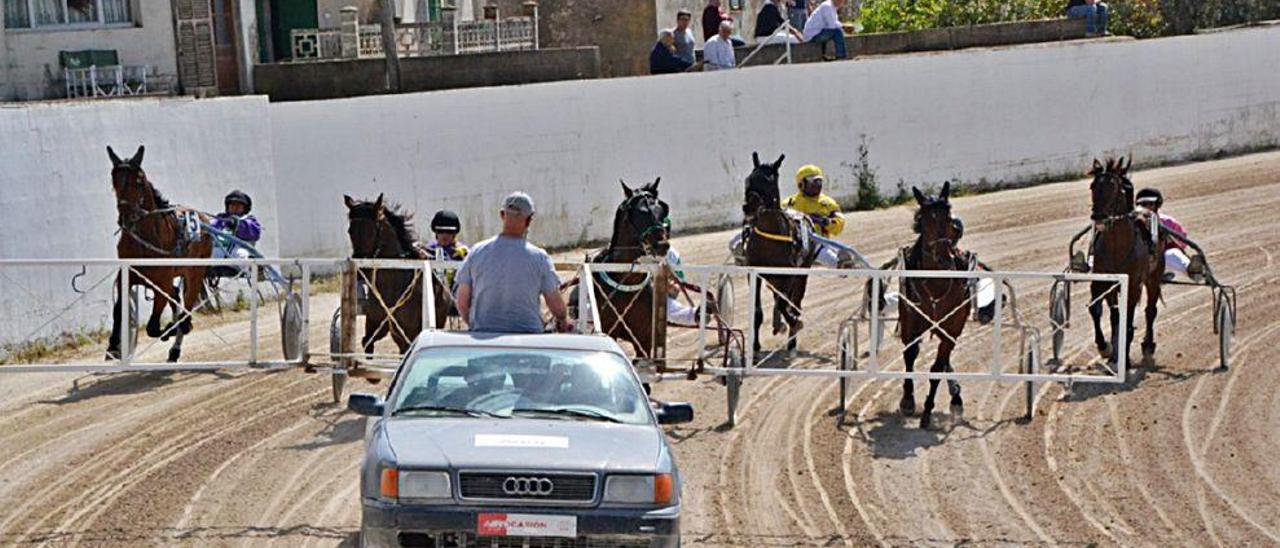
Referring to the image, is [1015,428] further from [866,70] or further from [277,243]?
[866,70]

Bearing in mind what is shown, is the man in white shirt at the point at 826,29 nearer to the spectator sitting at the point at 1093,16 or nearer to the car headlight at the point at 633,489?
the spectator sitting at the point at 1093,16

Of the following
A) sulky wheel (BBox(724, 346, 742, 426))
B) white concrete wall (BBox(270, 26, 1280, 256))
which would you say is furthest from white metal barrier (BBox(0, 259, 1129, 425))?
white concrete wall (BBox(270, 26, 1280, 256))

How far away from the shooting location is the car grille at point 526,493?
9.21 meters

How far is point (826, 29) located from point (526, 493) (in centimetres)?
2199

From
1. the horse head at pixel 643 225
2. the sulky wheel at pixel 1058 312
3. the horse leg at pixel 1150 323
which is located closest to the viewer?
the horse head at pixel 643 225

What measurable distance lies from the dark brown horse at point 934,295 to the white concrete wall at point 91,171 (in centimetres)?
818

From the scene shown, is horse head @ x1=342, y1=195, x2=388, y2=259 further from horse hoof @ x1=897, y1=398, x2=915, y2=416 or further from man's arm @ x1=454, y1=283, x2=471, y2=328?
horse hoof @ x1=897, y1=398, x2=915, y2=416

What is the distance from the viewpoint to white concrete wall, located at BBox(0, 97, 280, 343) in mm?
18062

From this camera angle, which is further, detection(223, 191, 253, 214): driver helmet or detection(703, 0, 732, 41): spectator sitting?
detection(703, 0, 732, 41): spectator sitting

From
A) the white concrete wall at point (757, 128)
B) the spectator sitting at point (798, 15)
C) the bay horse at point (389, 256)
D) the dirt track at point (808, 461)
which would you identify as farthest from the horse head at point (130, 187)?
the spectator sitting at point (798, 15)

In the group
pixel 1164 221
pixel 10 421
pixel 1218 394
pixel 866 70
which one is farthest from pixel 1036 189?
pixel 10 421

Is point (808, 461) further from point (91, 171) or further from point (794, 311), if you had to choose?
point (91, 171)

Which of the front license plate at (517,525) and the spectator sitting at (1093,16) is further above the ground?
the spectator sitting at (1093,16)

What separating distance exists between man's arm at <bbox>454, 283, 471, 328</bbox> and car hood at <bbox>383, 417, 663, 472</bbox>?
1.72 metres
